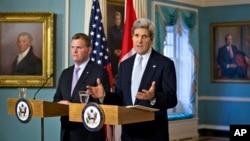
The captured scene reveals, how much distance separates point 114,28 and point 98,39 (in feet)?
3.18

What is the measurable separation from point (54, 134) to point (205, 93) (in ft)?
13.6

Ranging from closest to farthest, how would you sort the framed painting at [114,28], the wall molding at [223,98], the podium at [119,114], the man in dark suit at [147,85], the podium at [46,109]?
the podium at [119,114] → the man in dark suit at [147,85] → the podium at [46,109] → the framed painting at [114,28] → the wall molding at [223,98]

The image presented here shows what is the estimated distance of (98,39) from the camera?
17.2 ft

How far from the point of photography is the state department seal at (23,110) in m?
3.01

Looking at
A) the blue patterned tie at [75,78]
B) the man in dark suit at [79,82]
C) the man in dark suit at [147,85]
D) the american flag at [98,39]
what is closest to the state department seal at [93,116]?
the man in dark suit at [147,85]

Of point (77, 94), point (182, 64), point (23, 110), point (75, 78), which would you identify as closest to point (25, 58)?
point (75, 78)

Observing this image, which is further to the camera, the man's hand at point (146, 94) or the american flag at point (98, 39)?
the american flag at point (98, 39)

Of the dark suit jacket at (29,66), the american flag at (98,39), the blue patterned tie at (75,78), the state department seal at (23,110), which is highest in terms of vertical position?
the american flag at (98,39)

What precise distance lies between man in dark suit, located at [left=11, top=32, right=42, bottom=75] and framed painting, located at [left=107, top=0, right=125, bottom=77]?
1083 mm

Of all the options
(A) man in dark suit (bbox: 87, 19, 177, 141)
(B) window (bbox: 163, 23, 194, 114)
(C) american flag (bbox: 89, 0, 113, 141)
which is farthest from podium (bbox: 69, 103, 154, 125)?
(B) window (bbox: 163, 23, 194, 114)

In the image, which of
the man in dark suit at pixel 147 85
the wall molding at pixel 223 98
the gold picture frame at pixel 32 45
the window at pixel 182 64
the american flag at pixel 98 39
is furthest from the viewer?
the wall molding at pixel 223 98

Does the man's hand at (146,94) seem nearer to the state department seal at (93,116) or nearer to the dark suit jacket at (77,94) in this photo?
the state department seal at (93,116)

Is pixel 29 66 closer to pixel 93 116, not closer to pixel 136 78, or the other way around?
pixel 136 78

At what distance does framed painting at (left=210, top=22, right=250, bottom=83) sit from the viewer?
8.43 metres
